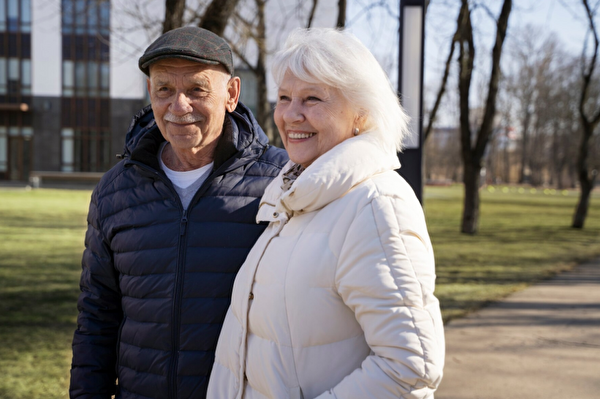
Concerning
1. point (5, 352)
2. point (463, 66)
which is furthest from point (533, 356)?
point (463, 66)

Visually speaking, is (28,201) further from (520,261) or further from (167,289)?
(167,289)

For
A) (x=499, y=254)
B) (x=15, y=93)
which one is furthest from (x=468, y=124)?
(x=15, y=93)

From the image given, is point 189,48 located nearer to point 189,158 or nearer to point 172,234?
point 189,158

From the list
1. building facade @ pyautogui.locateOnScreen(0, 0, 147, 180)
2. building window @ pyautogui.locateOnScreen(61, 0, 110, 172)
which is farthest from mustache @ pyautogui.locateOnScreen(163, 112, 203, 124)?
building window @ pyautogui.locateOnScreen(61, 0, 110, 172)

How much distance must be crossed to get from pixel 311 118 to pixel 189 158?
0.78m

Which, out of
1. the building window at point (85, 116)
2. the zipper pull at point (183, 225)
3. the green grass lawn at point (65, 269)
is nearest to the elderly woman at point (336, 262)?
the zipper pull at point (183, 225)

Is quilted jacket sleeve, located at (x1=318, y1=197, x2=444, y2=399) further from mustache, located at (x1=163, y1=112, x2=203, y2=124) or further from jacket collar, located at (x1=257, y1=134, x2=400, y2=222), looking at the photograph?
mustache, located at (x1=163, y1=112, x2=203, y2=124)

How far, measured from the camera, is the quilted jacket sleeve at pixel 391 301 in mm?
1525

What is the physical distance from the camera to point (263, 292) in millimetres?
1754

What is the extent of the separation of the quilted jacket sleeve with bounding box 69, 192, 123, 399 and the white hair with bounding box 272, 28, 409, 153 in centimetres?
113

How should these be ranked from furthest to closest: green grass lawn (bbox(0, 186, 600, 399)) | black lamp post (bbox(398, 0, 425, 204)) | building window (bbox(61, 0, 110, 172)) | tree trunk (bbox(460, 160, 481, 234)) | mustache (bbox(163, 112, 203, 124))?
1. building window (bbox(61, 0, 110, 172))
2. tree trunk (bbox(460, 160, 481, 234))
3. green grass lawn (bbox(0, 186, 600, 399))
4. black lamp post (bbox(398, 0, 425, 204))
5. mustache (bbox(163, 112, 203, 124))

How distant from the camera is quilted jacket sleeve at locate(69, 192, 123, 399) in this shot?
92.3 inches

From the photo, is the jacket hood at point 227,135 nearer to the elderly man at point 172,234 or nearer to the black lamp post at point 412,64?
the elderly man at point 172,234

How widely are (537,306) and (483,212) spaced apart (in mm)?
18444
